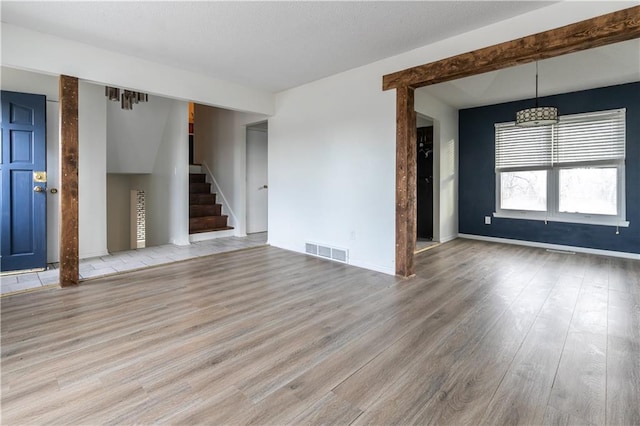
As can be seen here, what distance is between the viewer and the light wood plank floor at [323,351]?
1.56m

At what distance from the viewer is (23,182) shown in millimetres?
3672

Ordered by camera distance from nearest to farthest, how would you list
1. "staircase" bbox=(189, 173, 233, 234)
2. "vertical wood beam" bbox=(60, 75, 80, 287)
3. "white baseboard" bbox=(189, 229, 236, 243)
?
"vertical wood beam" bbox=(60, 75, 80, 287) < "white baseboard" bbox=(189, 229, 236, 243) < "staircase" bbox=(189, 173, 233, 234)

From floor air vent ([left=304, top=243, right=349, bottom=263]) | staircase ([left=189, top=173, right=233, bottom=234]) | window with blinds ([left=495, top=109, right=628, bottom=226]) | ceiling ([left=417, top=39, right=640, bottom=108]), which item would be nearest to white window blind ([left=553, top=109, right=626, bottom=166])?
window with blinds ([left=495, top=109, right=628, bottom=226])

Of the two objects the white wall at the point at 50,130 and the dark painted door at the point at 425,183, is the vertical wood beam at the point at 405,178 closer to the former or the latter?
the dark painted door at the point at 425,183

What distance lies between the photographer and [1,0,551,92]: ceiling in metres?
2.68

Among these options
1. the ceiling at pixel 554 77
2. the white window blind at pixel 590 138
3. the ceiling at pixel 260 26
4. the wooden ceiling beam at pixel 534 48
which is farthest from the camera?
the white window blind at pixel 590 138

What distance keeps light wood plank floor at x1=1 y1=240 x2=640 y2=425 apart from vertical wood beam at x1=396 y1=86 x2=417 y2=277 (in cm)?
34

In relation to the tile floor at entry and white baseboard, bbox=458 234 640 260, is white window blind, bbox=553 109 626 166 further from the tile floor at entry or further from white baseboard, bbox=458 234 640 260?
the tile floor at entry

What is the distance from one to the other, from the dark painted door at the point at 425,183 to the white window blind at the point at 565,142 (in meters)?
1.22

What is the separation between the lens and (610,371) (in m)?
1.88

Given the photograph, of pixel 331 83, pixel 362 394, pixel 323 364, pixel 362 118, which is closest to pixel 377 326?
pixel 323 364

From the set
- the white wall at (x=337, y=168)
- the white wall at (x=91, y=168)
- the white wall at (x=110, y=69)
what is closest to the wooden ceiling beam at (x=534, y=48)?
the white wall at (x=337, y=168)

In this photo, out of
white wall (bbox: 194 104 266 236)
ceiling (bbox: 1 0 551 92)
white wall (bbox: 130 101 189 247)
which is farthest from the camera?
white wall (bbox: 194 104 266 236)

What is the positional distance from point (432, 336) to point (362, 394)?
0.88m
